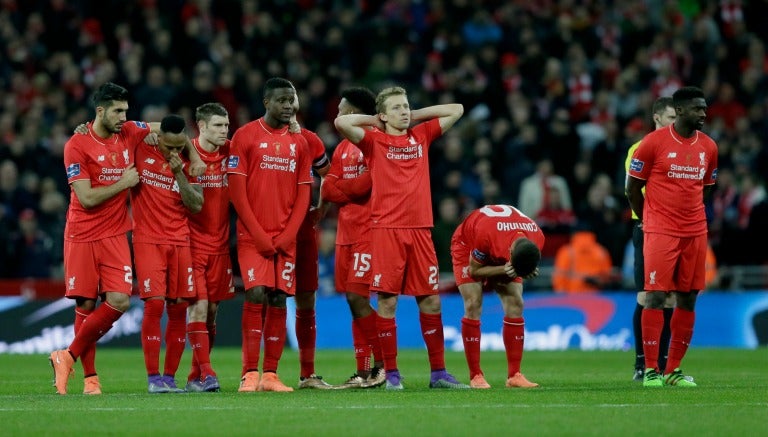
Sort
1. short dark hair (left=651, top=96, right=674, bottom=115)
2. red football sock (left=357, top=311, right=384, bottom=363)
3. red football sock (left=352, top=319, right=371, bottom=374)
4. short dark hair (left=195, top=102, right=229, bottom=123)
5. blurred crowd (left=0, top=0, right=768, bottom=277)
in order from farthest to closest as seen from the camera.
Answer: blurred crowd (left=0, top=0, right=768, bottom=277)
short dark hair (left=651, top=96, right=674, bottom=115)
red football sock (left=352, top=319, right=371, bottom=374)
red football sock (left=357, top=311, right=384, bottom=363)
short dark hair (left=195, top=102, right=229, bottom=123)

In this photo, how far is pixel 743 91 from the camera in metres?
26.6

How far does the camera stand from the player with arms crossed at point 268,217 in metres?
12.2

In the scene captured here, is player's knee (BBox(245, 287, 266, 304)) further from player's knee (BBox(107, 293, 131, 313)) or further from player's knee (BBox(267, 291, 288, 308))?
player's knee (BBox(107, 293, 131, 313))

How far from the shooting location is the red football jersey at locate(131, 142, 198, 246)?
12.3 meters

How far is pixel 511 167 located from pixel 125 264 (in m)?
12.1

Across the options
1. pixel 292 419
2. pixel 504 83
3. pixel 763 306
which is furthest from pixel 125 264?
pixel 504 83

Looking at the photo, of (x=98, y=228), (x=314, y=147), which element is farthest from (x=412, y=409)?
(x=98, y=228)

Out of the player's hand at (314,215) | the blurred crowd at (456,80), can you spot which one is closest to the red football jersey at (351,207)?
the player's hand at (314,215)

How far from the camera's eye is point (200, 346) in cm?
1235

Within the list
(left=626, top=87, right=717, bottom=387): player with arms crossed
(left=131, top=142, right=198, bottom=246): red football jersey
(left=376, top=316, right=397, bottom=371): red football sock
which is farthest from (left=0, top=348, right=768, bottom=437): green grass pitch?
(left=131, top=142, right=198, bottom=246): red football jersey

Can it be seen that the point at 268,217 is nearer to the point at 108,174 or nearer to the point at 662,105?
the point at 108,174

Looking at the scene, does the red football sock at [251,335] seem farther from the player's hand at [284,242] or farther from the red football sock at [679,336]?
the red football sock at [679,336]

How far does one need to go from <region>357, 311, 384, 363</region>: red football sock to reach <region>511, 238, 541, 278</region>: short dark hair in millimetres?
1526

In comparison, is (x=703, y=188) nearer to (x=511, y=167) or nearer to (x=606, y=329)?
(x=606, y=329)
